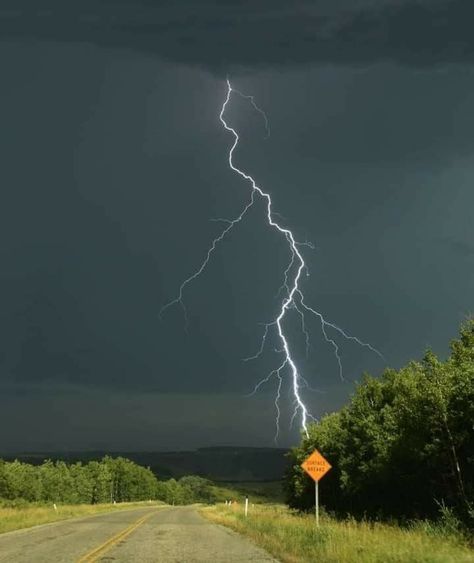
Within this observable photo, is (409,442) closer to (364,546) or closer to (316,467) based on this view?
(316,467)

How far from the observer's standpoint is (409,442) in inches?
1075

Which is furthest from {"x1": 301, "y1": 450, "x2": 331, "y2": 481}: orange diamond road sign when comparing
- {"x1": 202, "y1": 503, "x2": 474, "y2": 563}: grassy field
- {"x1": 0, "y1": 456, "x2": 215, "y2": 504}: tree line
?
{"x1": 0, "y1": 456, "x2": 215, "y2": 504}: tree line

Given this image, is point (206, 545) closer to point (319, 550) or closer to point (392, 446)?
point (319, 550)

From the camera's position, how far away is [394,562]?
457 inches

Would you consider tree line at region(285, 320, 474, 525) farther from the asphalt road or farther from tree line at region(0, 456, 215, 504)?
tree line at region(0, 456, 215, 504)

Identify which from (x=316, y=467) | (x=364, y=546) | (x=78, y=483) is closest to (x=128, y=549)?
(x=316, y=467)

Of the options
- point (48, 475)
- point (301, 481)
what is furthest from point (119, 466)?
point (301, 481)

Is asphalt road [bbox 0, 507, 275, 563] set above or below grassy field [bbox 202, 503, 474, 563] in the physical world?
below

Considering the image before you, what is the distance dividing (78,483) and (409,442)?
310 ft

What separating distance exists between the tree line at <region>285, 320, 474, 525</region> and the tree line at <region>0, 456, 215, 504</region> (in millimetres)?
51652

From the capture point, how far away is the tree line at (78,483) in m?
86.8

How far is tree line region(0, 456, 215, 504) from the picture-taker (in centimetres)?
8675

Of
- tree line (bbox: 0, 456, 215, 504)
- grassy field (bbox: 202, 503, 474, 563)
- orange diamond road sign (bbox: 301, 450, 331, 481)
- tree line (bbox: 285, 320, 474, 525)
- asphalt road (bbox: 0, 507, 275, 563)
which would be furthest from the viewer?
tree line (bbox: 0, 456, 215, 504)

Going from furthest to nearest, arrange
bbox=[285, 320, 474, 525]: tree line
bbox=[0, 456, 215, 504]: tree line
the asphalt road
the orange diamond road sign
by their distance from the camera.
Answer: bbox=[0, 456, 215, 504]: tree line
bbox=[285, 320, 474, 525]: tree line
the orange diamond road sign
the asphalt road
